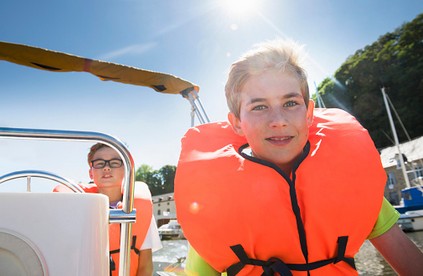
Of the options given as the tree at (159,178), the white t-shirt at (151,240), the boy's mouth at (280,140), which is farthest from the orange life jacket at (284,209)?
the tree at (159,178)

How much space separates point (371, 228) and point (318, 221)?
312 mm

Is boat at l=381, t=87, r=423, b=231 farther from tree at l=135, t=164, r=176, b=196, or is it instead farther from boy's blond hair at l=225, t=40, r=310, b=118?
tree at l=135, t=164, r=176, b=196

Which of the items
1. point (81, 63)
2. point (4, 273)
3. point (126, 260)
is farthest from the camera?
point (81, 63)

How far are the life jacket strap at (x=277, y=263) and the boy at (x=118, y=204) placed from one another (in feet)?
4.15

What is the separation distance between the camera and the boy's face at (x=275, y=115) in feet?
5.03

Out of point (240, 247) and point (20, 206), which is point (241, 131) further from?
point (20, 206)

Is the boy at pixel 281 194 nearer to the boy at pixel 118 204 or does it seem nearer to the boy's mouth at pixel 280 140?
the boy's mouth at pixel 280 140

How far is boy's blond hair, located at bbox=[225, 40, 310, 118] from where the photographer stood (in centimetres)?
162

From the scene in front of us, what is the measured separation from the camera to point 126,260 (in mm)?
1211

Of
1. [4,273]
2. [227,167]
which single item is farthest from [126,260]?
[227,167]

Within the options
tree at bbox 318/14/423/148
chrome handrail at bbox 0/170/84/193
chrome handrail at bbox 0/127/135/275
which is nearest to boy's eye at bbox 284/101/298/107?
chrome handrail at bbox 0/127/135/275

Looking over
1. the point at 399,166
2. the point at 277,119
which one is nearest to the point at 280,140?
the point at 277,119

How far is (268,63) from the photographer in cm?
162

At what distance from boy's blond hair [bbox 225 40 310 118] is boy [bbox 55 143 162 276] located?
1375mm
